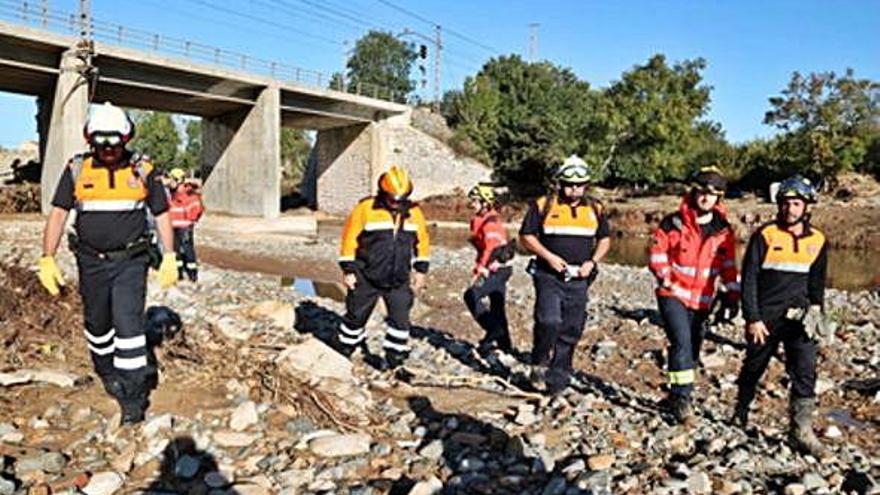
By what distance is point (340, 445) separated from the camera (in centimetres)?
426

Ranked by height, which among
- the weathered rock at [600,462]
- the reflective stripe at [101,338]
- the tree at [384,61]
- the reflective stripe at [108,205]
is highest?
the tree at [384,61]

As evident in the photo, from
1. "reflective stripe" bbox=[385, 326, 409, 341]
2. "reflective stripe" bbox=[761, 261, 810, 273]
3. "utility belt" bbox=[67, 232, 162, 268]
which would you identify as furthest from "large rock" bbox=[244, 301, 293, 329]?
"reflective stripe" bbox=[761, 261, 810, 273]

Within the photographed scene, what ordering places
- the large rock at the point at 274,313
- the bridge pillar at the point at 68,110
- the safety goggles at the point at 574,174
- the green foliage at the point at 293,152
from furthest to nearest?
the green foliage at the point at 293,152 → the bridge pillar at the point at 68,110 → the large rock at the point at 274,313 → the safety goggles at the point at 574,174

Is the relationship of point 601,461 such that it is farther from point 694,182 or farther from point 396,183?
point 396,183

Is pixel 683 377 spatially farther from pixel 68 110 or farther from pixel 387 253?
pixel 68 110

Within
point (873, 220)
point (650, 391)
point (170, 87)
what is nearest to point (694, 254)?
point (650, 391)

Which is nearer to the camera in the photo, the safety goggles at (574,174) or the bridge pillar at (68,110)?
the safety goggles at (574,174)

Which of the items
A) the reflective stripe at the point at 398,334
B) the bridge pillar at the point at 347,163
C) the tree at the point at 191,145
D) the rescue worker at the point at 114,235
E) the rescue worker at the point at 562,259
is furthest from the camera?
the tree at the point at 191,145

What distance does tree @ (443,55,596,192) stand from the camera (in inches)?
1783

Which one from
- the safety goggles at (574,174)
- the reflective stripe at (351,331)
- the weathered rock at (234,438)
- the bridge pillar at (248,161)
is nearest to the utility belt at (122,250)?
the weathered rock at (234,438)

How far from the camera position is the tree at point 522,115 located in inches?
1783

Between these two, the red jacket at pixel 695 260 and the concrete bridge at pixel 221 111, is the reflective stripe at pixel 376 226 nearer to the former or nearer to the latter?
the red jacket at pixel 695 260

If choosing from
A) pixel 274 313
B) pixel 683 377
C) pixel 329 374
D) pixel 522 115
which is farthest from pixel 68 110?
pixel 522 115

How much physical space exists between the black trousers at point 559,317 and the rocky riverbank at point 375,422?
280 millimetres
